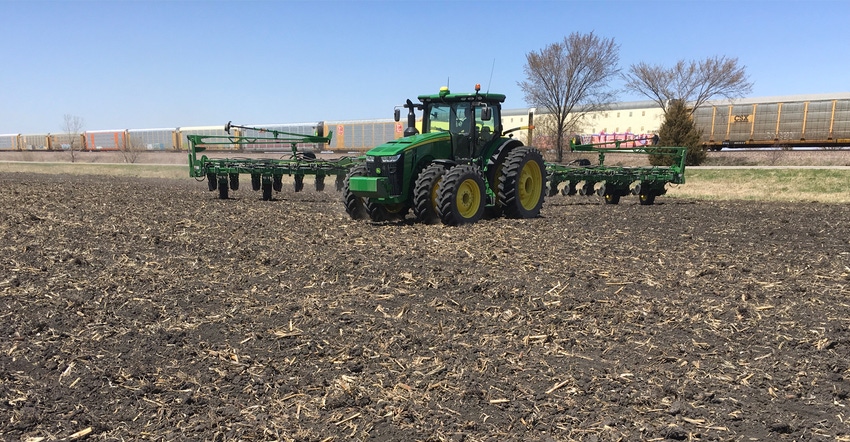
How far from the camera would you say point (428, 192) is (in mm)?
9625

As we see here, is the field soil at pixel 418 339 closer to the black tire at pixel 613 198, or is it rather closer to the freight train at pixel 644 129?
the black tire at pixel 613 198

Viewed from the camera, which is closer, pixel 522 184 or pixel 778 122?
pixel 522 184

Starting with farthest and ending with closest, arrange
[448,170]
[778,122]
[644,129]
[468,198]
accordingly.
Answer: [644,129] → [778,122] → [468,198] → [448,170]

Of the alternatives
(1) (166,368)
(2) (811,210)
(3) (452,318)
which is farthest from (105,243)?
(2) (811,210)

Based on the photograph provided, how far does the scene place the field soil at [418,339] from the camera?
347 cm

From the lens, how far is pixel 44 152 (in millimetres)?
62406

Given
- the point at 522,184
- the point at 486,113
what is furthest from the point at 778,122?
the point at 486,113

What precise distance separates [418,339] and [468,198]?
5761mm

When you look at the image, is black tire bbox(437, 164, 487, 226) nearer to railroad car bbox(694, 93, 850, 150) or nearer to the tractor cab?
the tractor cab

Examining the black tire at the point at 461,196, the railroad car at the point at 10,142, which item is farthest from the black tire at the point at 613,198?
the railroad car at the point at 10,142

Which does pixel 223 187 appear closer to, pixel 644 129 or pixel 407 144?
pixel 407 144

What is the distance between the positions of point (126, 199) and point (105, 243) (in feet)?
20.4

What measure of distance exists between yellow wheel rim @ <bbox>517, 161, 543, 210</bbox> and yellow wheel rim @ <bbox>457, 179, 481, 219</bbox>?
1.71 meters

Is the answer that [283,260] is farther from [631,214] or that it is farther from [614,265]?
[631,214]
